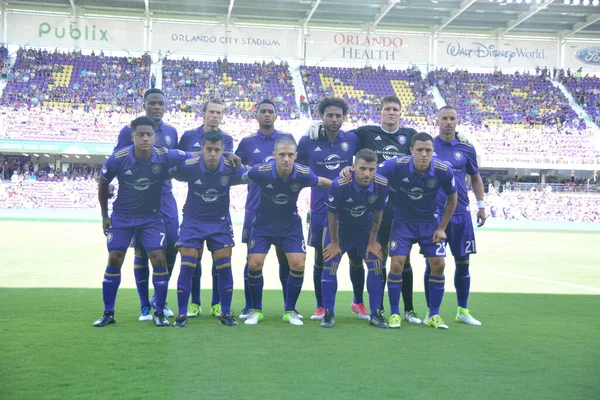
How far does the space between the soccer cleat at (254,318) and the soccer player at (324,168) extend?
31.1 inches

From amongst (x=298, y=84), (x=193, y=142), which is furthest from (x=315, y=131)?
(x=298, y=84)

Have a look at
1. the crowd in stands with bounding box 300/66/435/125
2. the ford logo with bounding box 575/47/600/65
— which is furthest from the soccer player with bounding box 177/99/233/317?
the ford logo with bounding box 575/47/600/65

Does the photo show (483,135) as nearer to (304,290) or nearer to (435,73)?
(435,73)

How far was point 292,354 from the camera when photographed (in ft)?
17.4

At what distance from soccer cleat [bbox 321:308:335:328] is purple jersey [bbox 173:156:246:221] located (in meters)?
1.51

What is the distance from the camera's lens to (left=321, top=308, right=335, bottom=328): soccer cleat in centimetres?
671

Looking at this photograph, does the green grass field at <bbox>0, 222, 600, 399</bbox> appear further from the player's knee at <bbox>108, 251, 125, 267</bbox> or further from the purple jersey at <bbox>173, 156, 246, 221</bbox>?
the purple jersey at <bbox>173, 156, 246, 221</bbox>

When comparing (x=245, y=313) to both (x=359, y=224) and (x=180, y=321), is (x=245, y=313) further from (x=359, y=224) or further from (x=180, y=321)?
(x=359, y=224)

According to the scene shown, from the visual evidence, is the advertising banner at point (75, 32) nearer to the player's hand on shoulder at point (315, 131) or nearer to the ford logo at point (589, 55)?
the ford logo at point (589, 55)

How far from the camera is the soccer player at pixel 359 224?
22.4ft

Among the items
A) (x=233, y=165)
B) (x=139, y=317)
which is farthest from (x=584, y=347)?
(x=139, y=317)

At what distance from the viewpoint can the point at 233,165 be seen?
6980 mm

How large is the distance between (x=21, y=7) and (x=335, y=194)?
4232 centimetres

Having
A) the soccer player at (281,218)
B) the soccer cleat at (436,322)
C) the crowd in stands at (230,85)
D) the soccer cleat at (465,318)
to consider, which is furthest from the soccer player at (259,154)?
the crowd in stands at (230,85)
